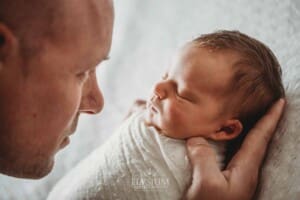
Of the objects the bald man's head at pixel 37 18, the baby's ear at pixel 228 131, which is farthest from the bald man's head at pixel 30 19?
the baby's ear at pixel 228 131

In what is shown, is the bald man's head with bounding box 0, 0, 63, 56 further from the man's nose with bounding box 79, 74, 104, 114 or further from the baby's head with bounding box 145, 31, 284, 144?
the baby's head with bounding box 145, 31, 284, 144

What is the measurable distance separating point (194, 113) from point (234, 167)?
0.13m

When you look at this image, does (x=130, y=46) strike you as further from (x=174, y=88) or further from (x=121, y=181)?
(x=121, y=181)

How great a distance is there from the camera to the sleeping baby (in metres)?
0.90

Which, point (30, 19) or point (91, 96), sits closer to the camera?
point (30, 19)

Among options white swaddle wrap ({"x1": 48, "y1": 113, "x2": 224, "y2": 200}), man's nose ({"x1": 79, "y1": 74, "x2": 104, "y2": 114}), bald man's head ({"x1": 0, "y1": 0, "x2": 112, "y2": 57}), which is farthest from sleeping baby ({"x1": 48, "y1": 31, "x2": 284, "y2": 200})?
bald man's head ({"x1": 0, "y1": 0, "x2": 112, "y2": 57})

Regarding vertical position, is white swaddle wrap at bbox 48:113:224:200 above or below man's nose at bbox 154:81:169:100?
below

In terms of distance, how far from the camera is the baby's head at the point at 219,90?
92 centimetres

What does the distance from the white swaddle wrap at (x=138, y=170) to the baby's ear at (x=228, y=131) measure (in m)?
0.02

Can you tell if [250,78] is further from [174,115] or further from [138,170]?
[138,170]

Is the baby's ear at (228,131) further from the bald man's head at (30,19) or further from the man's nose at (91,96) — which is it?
the bald man's head at (30,19)

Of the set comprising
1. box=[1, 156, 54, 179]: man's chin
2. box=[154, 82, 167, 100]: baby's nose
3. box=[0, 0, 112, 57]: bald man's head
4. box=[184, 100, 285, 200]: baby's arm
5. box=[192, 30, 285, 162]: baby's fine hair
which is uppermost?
box=[0, 0, 112, 57]: bald man's head

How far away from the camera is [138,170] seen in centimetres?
91

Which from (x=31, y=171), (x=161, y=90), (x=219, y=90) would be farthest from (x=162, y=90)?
(x=31, y=171)
